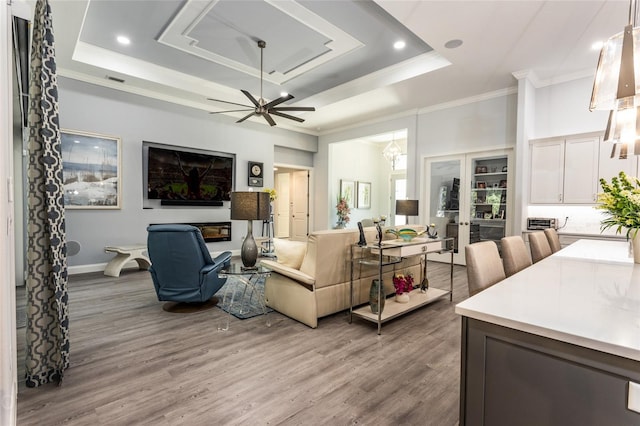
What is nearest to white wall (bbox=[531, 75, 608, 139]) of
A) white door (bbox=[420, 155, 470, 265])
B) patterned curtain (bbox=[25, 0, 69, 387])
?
white door (bbox=[420, 155, 470, 265])

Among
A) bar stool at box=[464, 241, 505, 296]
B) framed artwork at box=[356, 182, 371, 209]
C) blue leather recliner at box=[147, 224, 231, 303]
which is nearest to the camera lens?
bar stool at box=[464, 241, 505, 296]

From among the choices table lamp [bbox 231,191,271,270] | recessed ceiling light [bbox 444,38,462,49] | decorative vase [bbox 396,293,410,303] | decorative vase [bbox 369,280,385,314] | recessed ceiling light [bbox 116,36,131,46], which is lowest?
decorative vase [bbox 396,293,410,303]

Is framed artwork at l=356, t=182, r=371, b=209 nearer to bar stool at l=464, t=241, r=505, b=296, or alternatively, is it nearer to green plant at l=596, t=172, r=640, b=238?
green plant at l=596, t=172, r=640, b=238

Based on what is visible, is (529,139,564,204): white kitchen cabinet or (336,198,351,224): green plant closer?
(529,139,564,204): white kitchen cabinet

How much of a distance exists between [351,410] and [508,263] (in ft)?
4.53

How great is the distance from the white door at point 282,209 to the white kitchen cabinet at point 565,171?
21.3 ft

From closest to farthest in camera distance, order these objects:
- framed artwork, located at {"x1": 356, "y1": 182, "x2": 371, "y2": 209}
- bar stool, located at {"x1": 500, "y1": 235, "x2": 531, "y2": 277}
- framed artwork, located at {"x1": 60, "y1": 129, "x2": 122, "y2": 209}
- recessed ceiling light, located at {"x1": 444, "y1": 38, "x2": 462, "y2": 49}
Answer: bar stool, located at {"x1": 500, "y1": 235, "x2": 531, "y2": 277} < recessed ceiling light, located at {"x1": 444, "y1": 38, "x2": 462, "y2": 49} < framed artwork, located at {"x1": 60, "y1": 129, "x2": 122, "y2": 209} < framed artwork, located at {"x1": 356, "y1": 182, "x2": 371, "y2": 209}

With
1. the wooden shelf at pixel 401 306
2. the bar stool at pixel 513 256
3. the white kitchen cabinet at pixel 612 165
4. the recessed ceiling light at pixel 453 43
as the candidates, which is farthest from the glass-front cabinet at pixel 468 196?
the bar stool at pixel 513 256

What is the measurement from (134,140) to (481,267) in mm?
5937

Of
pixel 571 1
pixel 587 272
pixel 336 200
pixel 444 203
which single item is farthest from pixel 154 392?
pixel 336 200

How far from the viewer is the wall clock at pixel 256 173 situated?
278 inches

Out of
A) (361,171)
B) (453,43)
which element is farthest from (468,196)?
(361,171)

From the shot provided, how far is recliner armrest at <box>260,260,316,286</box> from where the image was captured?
112 inches

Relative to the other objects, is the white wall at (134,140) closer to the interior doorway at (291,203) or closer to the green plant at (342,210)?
the interior doorway at (291,203)
